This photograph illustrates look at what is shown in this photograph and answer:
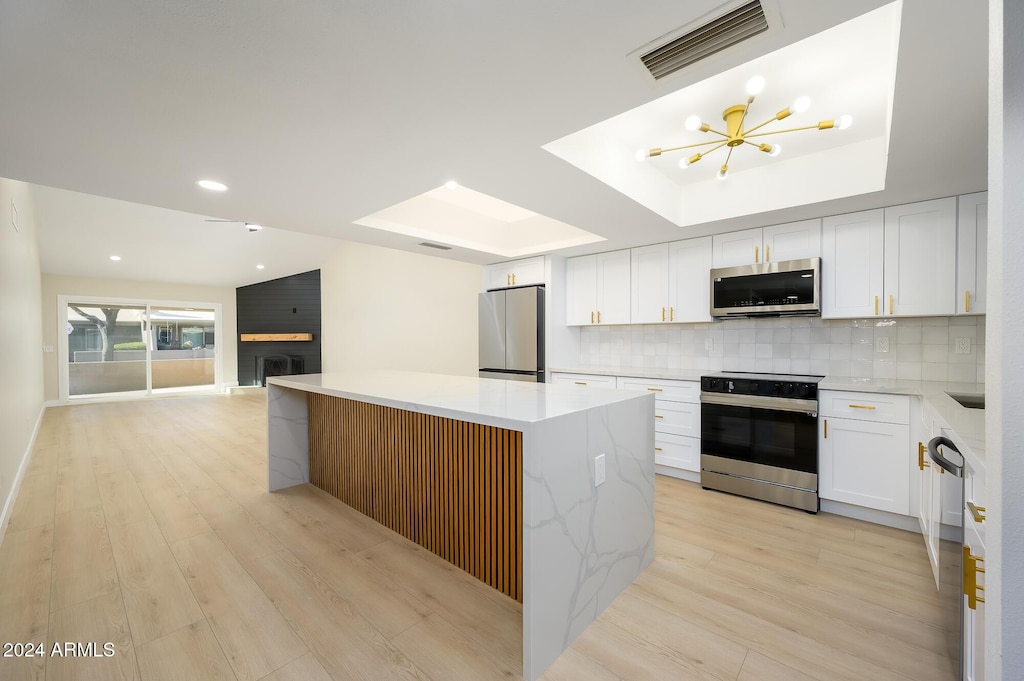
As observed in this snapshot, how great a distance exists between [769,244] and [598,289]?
1570mm

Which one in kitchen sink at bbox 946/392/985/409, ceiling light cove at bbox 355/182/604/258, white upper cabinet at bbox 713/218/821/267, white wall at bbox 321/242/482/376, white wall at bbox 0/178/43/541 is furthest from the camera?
white wall at bbox 321/242/482/376

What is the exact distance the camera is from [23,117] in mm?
1698

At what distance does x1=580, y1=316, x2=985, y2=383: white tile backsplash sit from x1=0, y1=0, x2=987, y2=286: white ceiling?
0.97m

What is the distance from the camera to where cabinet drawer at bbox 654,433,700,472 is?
353 centimetres

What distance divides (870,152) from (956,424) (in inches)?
75.8

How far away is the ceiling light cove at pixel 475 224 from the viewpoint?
11.9 feet

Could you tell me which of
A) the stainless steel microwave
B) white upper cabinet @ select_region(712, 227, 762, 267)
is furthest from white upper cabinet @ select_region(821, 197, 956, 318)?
white upper cabinet @ select_region(712, 227, 762, 267)

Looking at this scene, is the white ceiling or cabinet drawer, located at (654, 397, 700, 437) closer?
the white ceiling

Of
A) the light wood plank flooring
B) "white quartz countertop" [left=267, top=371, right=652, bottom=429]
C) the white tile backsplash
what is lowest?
the light wood plank flooring

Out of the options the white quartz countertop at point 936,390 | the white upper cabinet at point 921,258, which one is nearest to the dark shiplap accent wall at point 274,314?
→ the white quartz countertop at point 936,390

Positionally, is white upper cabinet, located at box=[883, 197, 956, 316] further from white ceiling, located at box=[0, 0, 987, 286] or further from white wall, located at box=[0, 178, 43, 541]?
white wall, located at box=[0, 178, 43, 541]

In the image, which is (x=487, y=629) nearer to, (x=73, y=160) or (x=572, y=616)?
(x=572, y=616)

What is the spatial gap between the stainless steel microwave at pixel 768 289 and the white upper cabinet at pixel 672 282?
140mm

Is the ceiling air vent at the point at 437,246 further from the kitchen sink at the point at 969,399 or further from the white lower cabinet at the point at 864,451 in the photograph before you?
the kitchen sink at the point at 969,399
